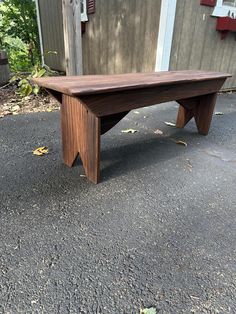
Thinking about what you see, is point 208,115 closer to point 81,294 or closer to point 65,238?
point 65,238

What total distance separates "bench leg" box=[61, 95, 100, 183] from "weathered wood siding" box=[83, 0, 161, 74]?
9.67 ft

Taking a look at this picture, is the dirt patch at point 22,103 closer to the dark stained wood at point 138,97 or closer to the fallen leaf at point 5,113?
the fallen leaf at point 5,113

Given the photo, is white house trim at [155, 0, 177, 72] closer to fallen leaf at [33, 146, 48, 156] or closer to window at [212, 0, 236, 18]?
window at [212, 0, 236, 18]

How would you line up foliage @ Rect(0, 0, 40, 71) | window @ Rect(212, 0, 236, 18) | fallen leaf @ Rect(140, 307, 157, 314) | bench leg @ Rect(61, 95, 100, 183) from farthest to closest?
foliage @ Rect(0, 0, 40, 71) < window @ Rect(212, 0, 236, 18) < bench leg @ Rect(61, 95, 100, 183) < fallen leaf @ Rect(140, 307, 157, 314)

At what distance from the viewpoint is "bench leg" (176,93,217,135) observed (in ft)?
9.51

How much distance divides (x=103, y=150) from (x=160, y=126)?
1059 millimetres

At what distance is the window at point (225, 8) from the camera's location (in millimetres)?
4570

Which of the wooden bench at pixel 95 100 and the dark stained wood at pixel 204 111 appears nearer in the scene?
the wooden bench at pixel 95 100

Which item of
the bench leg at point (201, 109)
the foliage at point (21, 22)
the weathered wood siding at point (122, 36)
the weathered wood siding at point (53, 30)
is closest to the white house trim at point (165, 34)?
the weathered wood siding at point (122, 36)

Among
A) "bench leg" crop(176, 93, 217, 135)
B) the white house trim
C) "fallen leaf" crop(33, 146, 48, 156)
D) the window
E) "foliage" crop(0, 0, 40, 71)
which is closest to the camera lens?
"fallen leaf" crop(33, 146, 48, 156)

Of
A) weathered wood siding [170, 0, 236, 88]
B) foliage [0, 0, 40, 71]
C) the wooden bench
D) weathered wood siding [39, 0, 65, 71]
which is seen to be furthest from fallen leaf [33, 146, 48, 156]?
foliage [0, 0, 40, 71]

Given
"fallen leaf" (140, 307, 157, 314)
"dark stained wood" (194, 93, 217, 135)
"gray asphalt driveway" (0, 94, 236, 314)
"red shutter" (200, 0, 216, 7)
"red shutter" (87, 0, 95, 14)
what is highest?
"red shutter" (200, 0, 216, 7)

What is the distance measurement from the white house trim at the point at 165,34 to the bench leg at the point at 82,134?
284 cm

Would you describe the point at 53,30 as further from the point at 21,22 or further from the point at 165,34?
the point at 165,34
